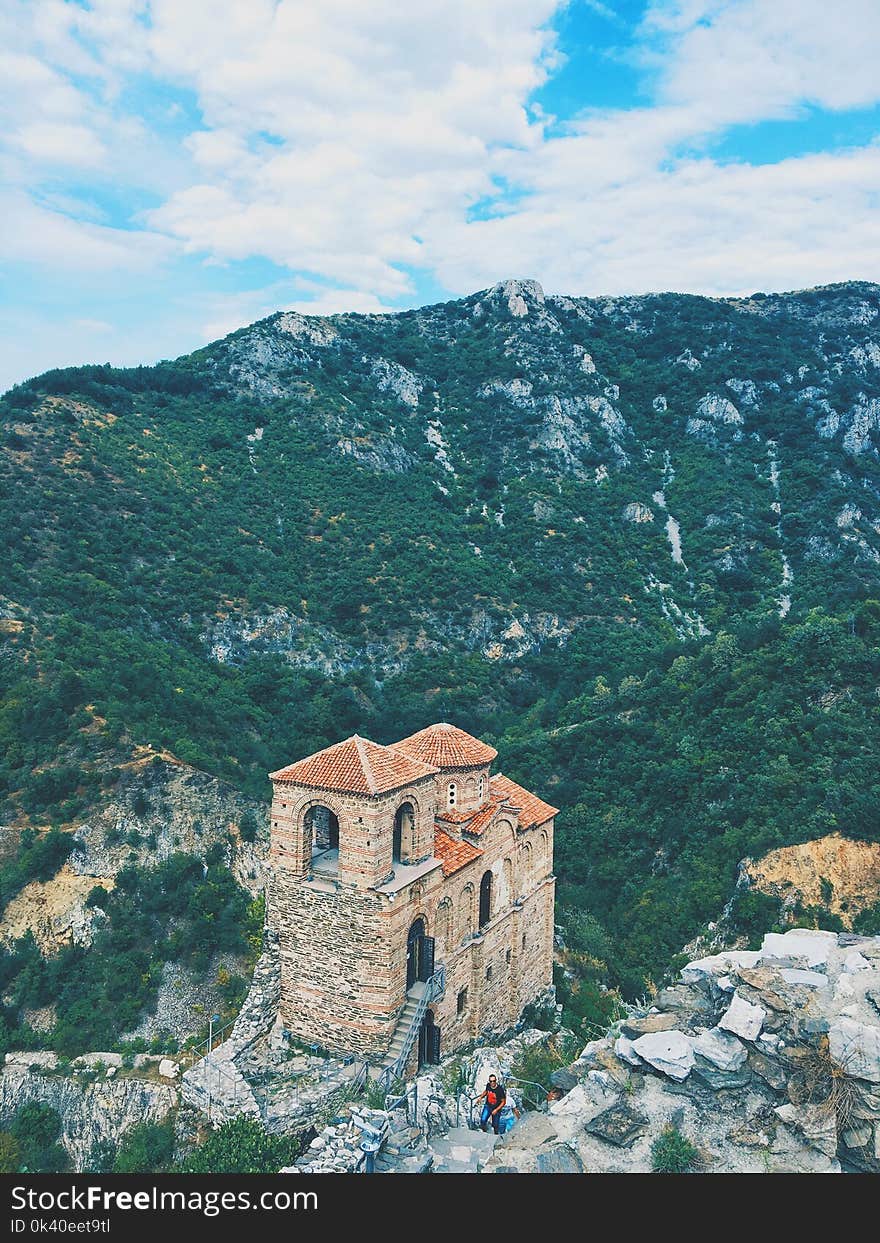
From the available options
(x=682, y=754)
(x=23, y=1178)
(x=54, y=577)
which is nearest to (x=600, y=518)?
(x=682, y=754)

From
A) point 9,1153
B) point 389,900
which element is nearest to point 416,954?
point 389,900

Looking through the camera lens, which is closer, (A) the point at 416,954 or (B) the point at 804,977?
(B) the point at 804,977

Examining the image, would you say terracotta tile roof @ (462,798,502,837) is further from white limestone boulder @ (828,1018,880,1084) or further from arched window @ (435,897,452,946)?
white limestone boulder @ (828,1018,880,1084)

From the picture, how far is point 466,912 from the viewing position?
20.2m

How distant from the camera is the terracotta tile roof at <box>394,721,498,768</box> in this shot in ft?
69.6

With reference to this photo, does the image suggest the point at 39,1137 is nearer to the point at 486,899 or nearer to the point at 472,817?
the point at 486,899

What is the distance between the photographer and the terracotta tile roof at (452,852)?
1919 centimetres

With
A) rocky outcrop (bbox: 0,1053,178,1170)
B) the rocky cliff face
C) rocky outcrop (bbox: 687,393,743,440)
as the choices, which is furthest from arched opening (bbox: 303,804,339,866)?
rocky outcrop (bbox: 687,393,743,440)

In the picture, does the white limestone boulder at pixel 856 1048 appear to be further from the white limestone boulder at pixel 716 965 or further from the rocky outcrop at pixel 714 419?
the rocky outcrop at pixel 714 419

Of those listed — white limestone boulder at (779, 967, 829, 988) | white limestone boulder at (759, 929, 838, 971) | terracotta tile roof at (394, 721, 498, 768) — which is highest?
terracotta tile roof at (394, 721, 498, 768)

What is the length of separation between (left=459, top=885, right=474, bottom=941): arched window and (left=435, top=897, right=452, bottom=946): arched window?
632mm

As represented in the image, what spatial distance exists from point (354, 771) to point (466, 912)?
18.7 ft

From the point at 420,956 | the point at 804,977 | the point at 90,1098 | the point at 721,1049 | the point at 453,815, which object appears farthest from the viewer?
the point at 453,815

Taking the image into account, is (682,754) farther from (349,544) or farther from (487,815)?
(349,544)
